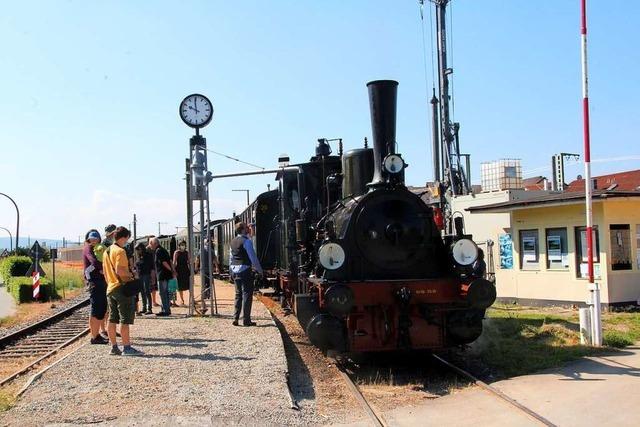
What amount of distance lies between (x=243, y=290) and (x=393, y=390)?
4.17 metres

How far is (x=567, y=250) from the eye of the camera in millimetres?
14539

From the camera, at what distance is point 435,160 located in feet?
72.7

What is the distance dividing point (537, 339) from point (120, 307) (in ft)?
20.9

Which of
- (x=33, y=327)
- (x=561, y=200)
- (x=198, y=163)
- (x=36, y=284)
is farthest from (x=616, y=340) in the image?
(x=36, y=284)

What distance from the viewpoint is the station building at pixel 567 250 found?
1368 cm

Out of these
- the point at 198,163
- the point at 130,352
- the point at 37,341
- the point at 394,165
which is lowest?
the point at 37,341

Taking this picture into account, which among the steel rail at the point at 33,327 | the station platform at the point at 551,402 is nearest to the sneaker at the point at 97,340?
the steel rail at the point at 33,327

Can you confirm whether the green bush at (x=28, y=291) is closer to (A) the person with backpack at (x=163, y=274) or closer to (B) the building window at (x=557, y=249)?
(A) the person with backpack at (x=163, y=274)

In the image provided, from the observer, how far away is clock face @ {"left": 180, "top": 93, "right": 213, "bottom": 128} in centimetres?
1282

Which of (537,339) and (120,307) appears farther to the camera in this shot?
(537,339)

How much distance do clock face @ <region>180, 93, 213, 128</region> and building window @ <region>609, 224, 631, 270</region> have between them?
8.97 meters

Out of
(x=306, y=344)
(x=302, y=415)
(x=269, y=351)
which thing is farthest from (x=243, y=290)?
(x=302, y=415)

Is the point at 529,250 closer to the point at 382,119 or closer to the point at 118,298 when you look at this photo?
the point at 382,119

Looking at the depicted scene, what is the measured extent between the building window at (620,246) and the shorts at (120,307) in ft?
34.0
